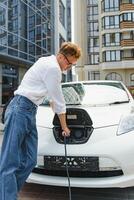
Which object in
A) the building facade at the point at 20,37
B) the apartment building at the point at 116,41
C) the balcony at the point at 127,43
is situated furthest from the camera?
the apartment building at the point at 116,41

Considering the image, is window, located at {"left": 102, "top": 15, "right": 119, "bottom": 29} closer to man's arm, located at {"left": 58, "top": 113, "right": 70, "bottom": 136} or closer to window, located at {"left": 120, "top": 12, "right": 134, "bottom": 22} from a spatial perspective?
window, located at {"left": 120, "top": 12, "right": 134, "bottom": 22}

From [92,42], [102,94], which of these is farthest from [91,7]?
[102,94]

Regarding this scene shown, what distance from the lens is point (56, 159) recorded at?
4453 millimetres

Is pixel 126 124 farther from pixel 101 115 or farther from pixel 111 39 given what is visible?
pixel 111 39

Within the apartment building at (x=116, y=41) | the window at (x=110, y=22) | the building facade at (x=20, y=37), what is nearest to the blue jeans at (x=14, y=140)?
the building facade at (x=20, y=37)

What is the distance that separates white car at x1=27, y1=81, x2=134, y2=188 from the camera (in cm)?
434

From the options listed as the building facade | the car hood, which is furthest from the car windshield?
the building facade

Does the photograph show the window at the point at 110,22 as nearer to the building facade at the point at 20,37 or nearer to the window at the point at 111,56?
the window at the point at 111,56

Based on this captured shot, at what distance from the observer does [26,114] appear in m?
3.77

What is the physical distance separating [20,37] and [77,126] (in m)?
26.0

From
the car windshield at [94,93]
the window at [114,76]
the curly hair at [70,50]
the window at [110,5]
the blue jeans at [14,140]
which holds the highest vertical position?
the window at [110,5]

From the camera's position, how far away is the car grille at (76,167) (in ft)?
14.3

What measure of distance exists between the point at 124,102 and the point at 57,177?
5.76 feet

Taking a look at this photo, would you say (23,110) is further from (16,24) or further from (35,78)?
(16,24)
